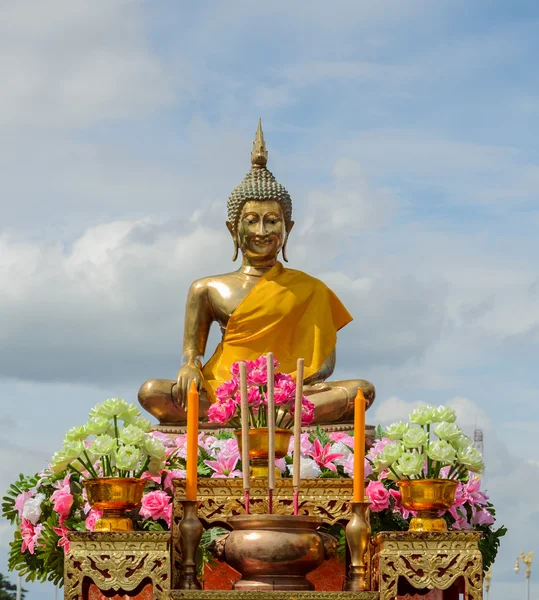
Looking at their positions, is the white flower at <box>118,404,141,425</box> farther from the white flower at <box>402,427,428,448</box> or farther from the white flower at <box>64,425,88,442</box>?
the white flower at <box>402,427,428,448</box>

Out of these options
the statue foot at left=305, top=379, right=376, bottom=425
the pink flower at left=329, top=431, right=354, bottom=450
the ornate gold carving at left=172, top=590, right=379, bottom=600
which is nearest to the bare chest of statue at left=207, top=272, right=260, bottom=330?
the statue foot at left=305, top=379, right=376, bottom=425

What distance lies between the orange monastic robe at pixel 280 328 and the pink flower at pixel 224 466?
10.9 feet

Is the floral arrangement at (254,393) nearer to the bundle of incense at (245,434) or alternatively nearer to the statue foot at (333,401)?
the bundle of incense at (245,434)

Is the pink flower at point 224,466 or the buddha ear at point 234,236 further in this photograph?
the buddha ear at point 234,236

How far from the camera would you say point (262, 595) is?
5.88 m

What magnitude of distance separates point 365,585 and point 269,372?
44.9 inches

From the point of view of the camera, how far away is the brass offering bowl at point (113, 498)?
6.30 meters

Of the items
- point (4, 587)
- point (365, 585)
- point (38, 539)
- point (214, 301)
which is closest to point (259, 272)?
point (214, 301)

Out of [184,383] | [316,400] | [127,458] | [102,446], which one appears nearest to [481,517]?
[127,458]

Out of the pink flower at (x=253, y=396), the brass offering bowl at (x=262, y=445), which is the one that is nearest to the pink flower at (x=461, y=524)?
the brass offering bowl at (x=262, y=445)

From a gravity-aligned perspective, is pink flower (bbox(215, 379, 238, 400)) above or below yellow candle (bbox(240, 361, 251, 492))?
above

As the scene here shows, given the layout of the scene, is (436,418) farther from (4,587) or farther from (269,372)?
(4,587)

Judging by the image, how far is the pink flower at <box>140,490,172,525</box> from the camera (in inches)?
268

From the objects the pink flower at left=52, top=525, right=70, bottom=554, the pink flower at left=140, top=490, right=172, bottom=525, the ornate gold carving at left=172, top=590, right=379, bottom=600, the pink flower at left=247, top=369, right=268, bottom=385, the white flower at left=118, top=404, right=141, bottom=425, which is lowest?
the ornate gold carving at left=172, top=590, right=379, bottom=600
